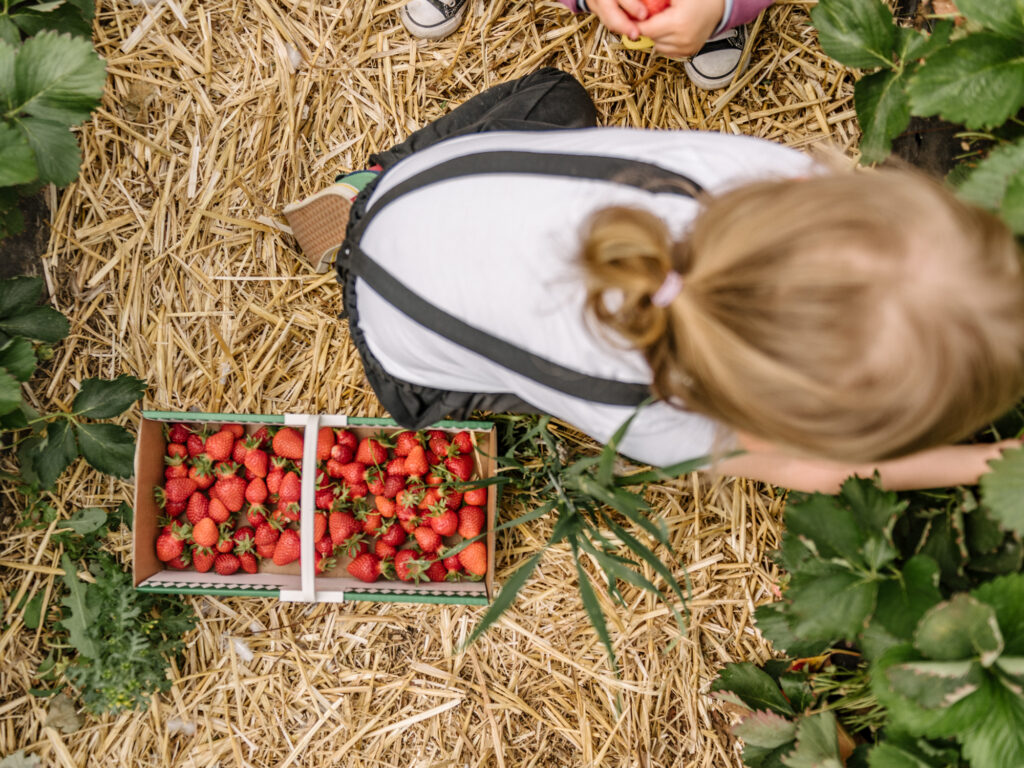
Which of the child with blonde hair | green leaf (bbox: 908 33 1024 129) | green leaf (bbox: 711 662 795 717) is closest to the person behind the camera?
the child with blonde hair

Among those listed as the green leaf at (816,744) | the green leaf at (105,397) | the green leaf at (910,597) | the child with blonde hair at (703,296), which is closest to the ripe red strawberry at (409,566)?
the child with blonde hair at (703,296)

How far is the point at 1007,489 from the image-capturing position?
802 mm

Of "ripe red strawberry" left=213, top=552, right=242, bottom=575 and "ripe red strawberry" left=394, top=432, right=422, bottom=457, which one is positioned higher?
"ripe red strawberry" left=394, top=432, right=422, bottom=457

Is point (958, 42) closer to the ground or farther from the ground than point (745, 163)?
farther from the ground

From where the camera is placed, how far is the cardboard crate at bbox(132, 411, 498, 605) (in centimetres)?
144

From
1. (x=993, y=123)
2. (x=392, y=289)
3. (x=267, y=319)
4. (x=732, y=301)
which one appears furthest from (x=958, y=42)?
(x=267, y=319)

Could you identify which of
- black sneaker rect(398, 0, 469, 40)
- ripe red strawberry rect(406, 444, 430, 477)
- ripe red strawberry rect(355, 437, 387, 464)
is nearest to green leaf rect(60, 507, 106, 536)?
ripe red strawberry rect(355, 437, 387, 464)

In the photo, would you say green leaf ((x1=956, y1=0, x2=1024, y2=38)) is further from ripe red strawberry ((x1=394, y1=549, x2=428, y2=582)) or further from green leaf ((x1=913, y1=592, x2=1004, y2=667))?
ripe red strawberry ((x1=394, y1=549, x2=428, y2=582))

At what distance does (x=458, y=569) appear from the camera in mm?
1515

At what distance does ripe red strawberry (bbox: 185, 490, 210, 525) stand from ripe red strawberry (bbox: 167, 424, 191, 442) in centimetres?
12

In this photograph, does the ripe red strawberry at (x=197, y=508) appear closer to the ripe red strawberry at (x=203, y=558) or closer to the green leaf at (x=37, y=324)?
the ripe red strawberry at (x=203, y=558)

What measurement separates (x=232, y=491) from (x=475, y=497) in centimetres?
50

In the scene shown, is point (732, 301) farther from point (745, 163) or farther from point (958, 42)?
point (958, 42)

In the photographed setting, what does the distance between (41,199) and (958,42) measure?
1.70 meters
